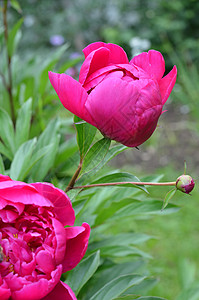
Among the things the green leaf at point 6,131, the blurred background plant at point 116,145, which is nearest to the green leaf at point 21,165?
the blurred background plant at point 116,145

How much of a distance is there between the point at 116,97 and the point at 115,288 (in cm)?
31

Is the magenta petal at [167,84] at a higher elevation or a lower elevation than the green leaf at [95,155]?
higher

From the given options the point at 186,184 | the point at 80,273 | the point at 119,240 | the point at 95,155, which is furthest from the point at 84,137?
the point at 119,240

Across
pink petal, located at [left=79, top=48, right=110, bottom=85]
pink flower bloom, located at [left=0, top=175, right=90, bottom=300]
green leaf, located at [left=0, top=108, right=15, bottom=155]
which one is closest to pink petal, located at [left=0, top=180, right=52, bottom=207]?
pink flower bloom, located at [left=0, top=175, right=90, bottom=300]

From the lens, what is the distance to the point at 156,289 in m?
1.09

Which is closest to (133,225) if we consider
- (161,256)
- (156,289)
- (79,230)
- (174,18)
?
(161,256)

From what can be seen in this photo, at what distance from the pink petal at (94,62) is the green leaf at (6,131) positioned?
1.07 ft

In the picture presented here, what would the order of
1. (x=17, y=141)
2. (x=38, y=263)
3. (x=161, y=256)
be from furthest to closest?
(x=161, y=256)
(x=17, y=141)
(x=38, y=263)

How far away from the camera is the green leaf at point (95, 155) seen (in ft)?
1.57

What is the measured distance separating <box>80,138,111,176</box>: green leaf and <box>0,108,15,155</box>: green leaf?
1.03ft

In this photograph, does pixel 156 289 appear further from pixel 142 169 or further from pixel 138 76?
pixel 142 169

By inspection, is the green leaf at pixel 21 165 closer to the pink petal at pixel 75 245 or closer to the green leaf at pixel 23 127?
the green leaf at pixel 23 127

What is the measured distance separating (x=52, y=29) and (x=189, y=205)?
3.27m

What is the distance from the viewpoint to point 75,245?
17.5 inches
